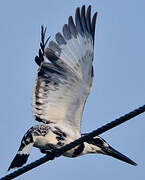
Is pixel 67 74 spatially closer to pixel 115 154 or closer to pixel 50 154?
pixel 115 154

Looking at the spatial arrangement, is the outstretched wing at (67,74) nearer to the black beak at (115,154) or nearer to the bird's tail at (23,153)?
the black beak at (115,154)

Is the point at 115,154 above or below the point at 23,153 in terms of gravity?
below

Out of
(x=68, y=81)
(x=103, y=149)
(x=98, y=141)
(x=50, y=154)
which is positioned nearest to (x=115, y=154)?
(x=103, y=149)

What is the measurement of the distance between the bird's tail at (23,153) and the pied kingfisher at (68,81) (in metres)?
0.49

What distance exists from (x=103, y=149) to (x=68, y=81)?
0.97 m

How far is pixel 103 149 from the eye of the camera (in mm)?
7848

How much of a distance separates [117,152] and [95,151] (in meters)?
0.31

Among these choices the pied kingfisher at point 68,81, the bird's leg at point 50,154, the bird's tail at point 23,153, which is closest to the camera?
the bird's leg at point 50,154

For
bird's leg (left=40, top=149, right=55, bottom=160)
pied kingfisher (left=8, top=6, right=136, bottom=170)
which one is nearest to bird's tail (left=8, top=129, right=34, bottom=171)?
bird's leg (left=40, top=149, right=55, bottom=160)

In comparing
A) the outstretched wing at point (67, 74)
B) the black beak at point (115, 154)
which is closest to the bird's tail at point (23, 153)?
the outstretched wing at point (67, 74)

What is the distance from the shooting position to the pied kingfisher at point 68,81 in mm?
7781

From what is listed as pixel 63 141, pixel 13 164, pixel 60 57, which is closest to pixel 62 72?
pixel 60 57

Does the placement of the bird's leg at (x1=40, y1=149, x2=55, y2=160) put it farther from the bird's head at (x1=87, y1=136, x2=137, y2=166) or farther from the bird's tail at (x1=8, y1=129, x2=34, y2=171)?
the bird's head at (x1=87, y1=136, x2=137, y2=166)

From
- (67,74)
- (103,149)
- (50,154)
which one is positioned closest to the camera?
(50,154)
